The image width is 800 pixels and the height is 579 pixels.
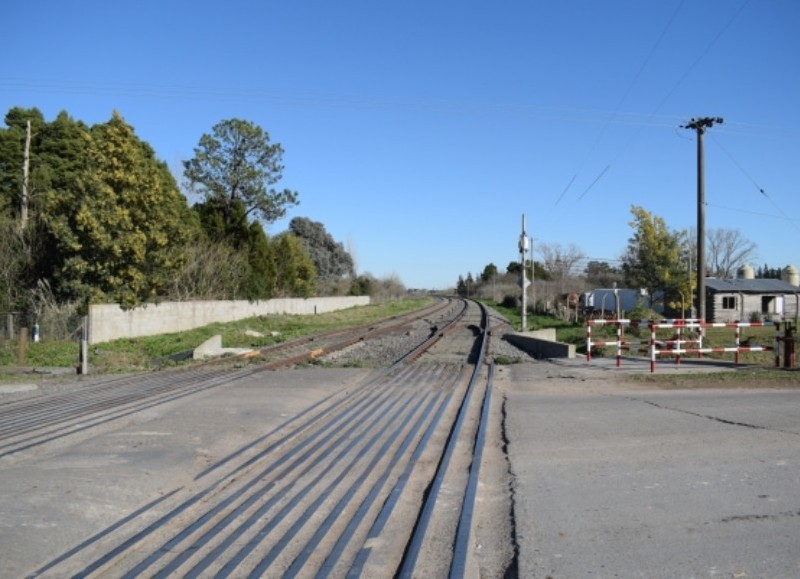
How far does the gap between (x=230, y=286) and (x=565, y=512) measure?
42199 mm

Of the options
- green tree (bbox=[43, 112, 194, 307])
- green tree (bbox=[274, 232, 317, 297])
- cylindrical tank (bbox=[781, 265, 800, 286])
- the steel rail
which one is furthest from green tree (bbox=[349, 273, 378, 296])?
the steel rail

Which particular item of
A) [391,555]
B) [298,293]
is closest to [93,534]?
[391,555]

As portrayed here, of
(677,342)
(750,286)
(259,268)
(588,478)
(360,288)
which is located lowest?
(588,478)

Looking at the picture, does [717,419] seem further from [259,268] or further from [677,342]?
[259,268]

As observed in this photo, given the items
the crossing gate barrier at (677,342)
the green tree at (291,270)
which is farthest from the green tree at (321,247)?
the crossing gate barrier at (677,342)

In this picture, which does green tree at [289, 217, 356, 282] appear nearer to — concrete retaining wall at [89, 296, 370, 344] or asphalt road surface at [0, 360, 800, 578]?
concrete retaining wall at [89, 296, 370, 344]

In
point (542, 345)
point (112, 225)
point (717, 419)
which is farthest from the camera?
point (112, 225)

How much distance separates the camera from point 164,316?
1325 inches

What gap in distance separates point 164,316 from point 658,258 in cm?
2758

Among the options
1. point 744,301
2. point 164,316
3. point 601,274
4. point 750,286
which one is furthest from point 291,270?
point 601,274

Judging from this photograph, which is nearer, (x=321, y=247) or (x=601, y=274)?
(x=321, y=247)

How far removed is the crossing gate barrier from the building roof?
1110 inches

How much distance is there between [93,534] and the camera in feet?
17.1

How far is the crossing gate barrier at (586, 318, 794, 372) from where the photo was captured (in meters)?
16.3
